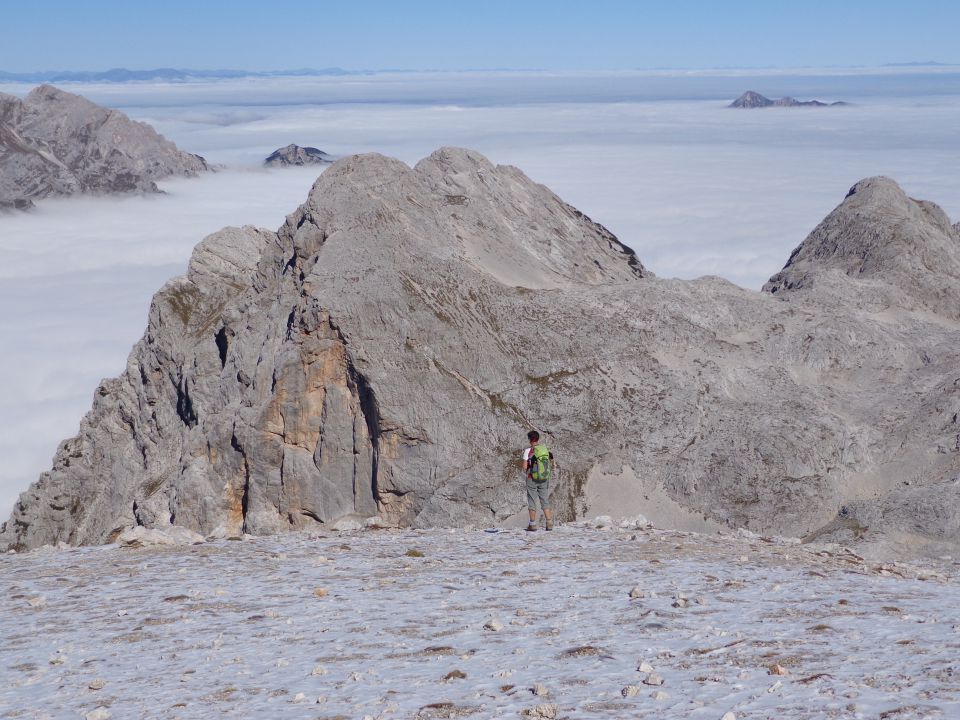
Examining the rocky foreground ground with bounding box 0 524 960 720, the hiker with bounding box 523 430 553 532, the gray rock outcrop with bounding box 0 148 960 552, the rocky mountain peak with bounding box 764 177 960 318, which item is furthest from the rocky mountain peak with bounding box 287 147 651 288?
the rocky foreground ground with bounding box 0 524 960 720

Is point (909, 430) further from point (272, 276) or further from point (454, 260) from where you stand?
point (272, 276)

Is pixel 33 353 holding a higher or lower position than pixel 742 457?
lower

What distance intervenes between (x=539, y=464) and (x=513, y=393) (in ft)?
47.2

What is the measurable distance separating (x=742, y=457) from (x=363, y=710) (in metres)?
25.5

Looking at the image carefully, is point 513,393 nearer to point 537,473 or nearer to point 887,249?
point 537,473

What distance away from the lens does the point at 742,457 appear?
120ft

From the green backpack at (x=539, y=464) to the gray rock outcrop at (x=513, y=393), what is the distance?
1139 centimetres

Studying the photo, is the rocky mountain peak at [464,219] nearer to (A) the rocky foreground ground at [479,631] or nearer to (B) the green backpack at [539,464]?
(B) the green backpack at [539,464]

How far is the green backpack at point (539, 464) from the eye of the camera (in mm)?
24500

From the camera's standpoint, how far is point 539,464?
2466cm

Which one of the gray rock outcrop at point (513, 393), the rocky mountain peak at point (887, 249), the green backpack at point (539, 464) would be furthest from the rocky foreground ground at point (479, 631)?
the rocky mountain peak at point (887, 249)

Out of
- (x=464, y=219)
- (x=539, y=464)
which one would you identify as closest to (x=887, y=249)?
(x=464, y=219)

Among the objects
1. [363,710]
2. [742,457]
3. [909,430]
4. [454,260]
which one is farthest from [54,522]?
[363,710]

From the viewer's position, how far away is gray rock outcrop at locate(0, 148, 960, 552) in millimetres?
36156
